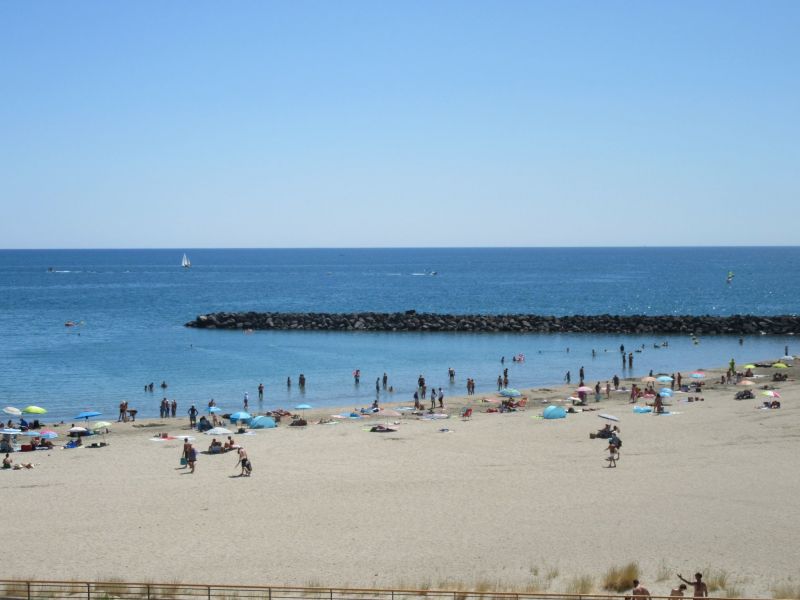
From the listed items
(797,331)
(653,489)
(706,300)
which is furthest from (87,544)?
(706,300)

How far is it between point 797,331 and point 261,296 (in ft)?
242

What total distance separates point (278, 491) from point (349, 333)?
50123 mm

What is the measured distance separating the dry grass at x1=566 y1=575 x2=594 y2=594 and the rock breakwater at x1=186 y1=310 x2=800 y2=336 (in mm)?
56317

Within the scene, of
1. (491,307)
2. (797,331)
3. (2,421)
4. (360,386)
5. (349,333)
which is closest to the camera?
(2,421)

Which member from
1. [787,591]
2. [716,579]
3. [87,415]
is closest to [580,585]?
[716,579]

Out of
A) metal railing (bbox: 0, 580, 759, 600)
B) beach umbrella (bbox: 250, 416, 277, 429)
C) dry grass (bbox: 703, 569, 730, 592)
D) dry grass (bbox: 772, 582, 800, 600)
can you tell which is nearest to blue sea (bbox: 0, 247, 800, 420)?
beach umbrella (bbox: 250, 416, 277, 429)

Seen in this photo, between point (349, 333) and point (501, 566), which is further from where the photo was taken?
point (349, 333)

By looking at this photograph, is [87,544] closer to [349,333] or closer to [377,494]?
[377,494]

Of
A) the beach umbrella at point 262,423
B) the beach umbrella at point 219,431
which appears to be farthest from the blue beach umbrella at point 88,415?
the beach umbrella at point 262,423

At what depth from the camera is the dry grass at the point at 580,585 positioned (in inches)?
596

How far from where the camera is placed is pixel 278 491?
22.8 metres

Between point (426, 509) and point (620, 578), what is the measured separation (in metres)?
6.32

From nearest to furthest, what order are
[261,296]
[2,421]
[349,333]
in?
[2,421], [349,333], [261,296]

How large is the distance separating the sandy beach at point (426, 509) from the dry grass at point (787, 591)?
0.24 m
